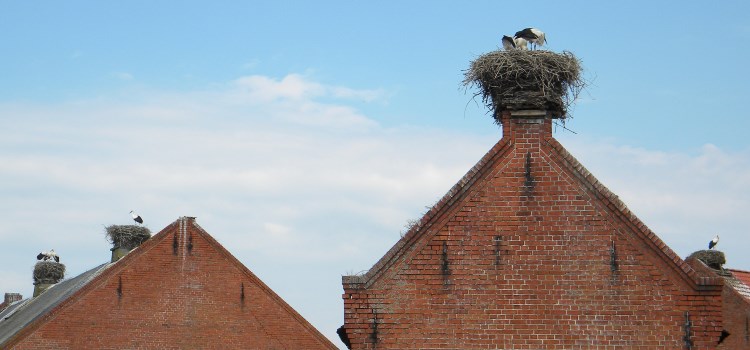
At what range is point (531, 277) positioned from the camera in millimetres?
17172

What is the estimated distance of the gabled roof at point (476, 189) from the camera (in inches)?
666

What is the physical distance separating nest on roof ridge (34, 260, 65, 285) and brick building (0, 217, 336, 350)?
18118 millimetres

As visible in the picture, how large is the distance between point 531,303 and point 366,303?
2.45 meters

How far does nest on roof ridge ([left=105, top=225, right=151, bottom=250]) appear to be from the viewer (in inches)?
1565

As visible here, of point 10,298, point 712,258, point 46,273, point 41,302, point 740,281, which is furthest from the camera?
point 10,298

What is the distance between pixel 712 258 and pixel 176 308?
51.9 feet

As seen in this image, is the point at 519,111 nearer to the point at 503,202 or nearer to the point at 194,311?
the point at 503,202

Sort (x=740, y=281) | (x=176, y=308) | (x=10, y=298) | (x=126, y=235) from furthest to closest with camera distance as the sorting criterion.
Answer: (x=10, y=298)
(x=126, y=235)
(x=176, y=308)
(x=740, y=281)

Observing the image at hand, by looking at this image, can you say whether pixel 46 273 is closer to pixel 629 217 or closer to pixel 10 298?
pixel 10 298

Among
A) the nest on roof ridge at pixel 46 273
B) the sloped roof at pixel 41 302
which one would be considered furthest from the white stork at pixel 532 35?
the nest on roof ridge at pixel 46 273

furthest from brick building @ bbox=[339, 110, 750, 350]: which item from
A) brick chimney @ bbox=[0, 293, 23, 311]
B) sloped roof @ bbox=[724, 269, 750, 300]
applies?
brick chimney @ bbox=[0, 293, 23, 311]

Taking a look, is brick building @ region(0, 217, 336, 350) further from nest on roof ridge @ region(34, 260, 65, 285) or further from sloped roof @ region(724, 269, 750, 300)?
nest on roof ridge @ region(34, 260, 65, 285)

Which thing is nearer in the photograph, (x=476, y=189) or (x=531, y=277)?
(x=531, y=277)

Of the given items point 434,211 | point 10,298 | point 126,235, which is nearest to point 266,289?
point 126,235
